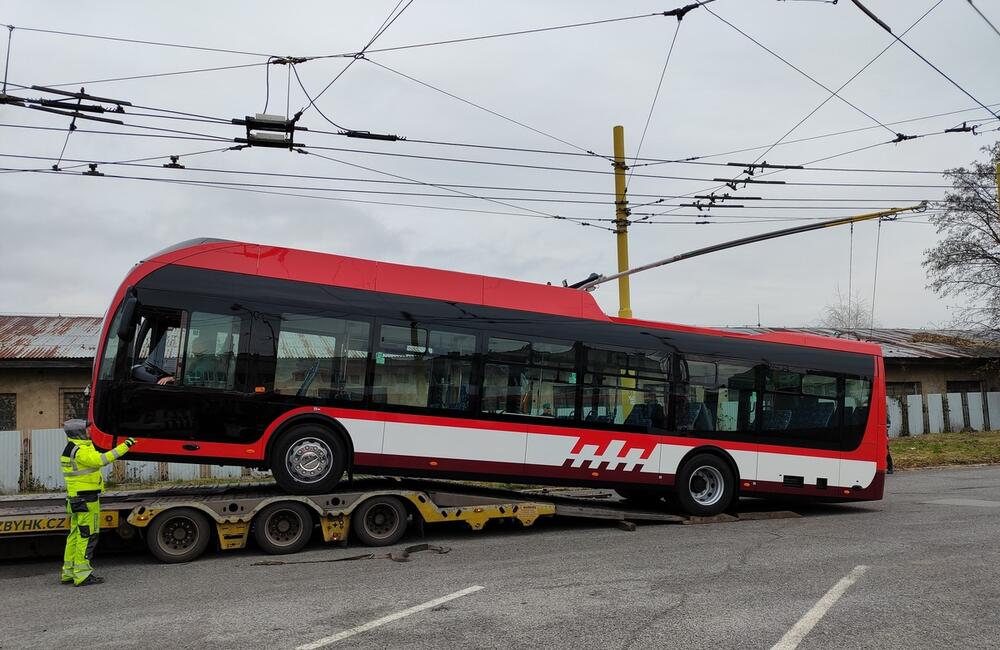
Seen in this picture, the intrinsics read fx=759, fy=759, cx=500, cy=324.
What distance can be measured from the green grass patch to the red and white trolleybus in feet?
34.9

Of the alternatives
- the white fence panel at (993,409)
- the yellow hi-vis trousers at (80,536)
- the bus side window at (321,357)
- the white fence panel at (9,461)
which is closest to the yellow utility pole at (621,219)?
the bus side window at (321,357)

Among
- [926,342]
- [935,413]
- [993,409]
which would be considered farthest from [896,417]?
[926,342]

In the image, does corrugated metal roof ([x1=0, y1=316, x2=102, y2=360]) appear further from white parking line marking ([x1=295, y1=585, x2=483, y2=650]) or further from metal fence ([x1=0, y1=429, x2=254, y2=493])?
white parking line marking ([x1=295, y1=585, x2=483, y2=650])

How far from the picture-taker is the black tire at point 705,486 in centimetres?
1152

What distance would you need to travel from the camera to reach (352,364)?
9758 mm

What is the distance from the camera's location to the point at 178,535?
8.80m

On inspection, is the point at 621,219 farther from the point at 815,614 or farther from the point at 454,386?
the point at 815,614

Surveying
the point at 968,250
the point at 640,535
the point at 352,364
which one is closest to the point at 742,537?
the point at 640,535

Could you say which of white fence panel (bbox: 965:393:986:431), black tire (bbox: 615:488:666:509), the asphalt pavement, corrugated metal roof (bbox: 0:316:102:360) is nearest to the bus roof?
black tire (bbox: 615:488:666:509)

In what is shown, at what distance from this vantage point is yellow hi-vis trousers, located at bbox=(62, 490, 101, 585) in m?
7.73

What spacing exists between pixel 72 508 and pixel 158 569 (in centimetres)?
119

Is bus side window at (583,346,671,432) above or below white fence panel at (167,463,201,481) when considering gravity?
above

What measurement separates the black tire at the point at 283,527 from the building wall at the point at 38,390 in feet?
40.4

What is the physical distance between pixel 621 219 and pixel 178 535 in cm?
1077
